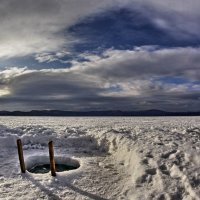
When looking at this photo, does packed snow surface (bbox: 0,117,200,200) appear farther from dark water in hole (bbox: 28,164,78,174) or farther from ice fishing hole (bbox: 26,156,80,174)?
dark water in hole (bbox: 28,164,78,174)

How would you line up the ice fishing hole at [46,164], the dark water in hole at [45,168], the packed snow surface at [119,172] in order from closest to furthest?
the packed snow surface at [119,172]
the dark water in hole at [45,168]
the ice fishing hole at [46,164]

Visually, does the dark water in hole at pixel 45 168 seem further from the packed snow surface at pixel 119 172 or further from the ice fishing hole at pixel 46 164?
the packed snow surface at pixel 119 172

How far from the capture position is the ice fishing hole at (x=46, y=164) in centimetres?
1814

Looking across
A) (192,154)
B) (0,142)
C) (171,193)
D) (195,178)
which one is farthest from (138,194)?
(0,142)

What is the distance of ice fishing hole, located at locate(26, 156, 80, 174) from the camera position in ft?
59.5

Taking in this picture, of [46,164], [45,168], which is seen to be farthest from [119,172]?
[46,164]

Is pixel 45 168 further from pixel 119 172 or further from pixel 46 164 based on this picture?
pixel 119 172

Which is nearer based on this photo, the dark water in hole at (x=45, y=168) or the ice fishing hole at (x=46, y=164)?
the dark water in hole at (x=45, y=168)

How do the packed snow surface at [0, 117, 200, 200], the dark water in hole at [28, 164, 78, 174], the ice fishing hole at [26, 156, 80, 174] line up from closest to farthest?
the packed snow surface at [0, 117, 200, 200] < the dark water in hole at [28, 164, 78, 174] < the ice fishing hole at [26, 156, 80, 174]

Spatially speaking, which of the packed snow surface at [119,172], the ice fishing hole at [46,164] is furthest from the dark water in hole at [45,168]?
the packed snow surface at [119,172]

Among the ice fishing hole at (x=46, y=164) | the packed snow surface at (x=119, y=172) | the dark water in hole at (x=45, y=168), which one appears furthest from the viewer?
the ice fishing hole at (x=46, y=164)

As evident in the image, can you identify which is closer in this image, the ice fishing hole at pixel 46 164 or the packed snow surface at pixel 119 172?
the packed snow surface at pixel 119 172

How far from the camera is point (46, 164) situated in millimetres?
19219

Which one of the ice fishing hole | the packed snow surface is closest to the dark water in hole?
the ice fishing hole
